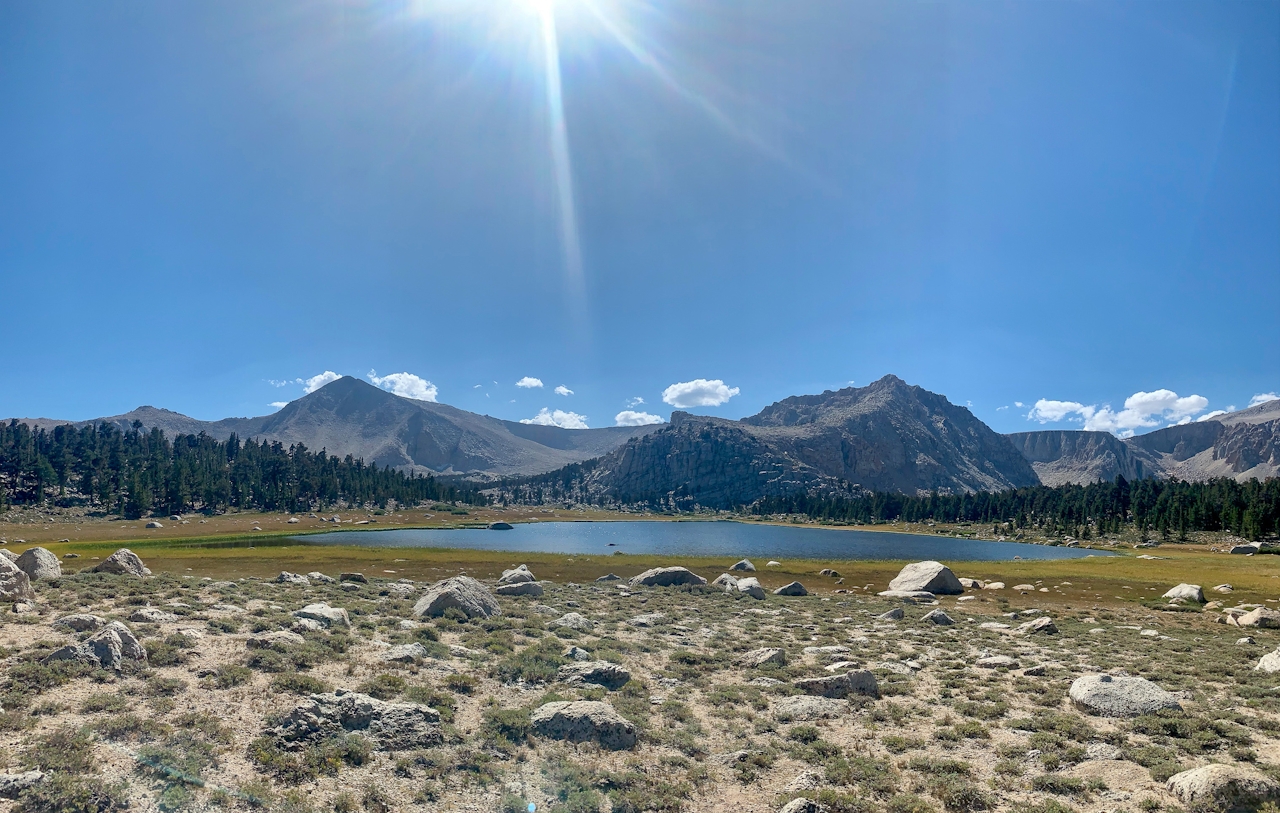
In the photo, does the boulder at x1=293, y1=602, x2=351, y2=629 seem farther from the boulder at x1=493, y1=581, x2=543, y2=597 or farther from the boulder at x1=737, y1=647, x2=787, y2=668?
the boulder at x1=737, y1=647, x2=787, y2=668

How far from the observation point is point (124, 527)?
122688 millimetres

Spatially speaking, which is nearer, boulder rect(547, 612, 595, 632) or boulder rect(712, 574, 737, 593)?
boulder rect(547, 612, 595, 632)

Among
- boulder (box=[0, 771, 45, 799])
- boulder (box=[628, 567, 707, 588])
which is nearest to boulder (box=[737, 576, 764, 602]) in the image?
boulder (box=[628, 567, 707, 588])

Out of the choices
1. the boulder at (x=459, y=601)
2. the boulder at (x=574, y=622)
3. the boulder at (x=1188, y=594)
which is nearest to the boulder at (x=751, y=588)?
the boulder at (x=574, y=622)

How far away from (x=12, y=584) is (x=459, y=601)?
16.5 metres

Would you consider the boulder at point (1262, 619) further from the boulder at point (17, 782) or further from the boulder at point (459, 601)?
the boulder at point (17, 782)

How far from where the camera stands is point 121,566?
104ft

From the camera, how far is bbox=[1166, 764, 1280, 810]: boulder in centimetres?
1003

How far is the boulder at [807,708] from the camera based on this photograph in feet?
51.3

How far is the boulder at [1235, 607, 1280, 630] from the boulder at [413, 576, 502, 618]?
42.9 meters

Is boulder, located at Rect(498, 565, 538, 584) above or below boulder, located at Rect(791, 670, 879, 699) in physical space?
below

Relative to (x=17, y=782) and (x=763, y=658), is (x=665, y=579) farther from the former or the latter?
(x=17, y=782)

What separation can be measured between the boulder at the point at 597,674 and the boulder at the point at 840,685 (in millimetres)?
5652

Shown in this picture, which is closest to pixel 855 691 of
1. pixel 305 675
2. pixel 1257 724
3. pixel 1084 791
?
pixel 1084 791
